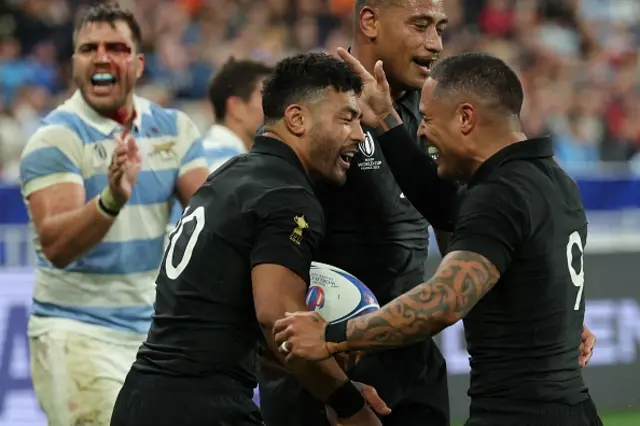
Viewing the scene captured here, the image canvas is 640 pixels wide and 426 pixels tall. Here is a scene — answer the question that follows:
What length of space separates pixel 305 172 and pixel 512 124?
82cm

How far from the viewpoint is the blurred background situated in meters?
10.3

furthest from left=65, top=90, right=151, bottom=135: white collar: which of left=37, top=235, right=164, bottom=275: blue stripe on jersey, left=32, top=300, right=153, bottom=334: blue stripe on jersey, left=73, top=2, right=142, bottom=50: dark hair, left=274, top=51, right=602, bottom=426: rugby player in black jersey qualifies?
left=274, top=51, right=602, bottom=426: rugby player in black jersey

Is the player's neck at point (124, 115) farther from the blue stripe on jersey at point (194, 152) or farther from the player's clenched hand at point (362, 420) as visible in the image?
the player's clenched hand at point (362, 420)

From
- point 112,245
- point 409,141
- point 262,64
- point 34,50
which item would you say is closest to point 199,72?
point 34,50

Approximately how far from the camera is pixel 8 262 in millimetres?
10391

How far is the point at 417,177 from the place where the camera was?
5383mm

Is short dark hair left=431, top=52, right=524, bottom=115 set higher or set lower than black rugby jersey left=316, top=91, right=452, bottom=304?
higher

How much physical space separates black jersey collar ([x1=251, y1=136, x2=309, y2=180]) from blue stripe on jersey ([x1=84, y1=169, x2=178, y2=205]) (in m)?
1.79

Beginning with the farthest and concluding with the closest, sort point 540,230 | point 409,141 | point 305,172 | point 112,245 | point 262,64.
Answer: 1. point 262,64
2. point 112,245
3. point 409,141
4. point 305,172
5. point 540,230

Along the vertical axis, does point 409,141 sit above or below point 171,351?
above

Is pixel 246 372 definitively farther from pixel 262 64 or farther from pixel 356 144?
pixel 262 64

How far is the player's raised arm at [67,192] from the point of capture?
19.6 feet

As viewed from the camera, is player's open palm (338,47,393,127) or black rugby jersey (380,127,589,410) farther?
player's open palm (338,47,393,127)

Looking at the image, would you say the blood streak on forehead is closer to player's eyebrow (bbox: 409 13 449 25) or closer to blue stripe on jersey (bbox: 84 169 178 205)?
blue stripe on jersey (bbox: 84 169 178 205)
